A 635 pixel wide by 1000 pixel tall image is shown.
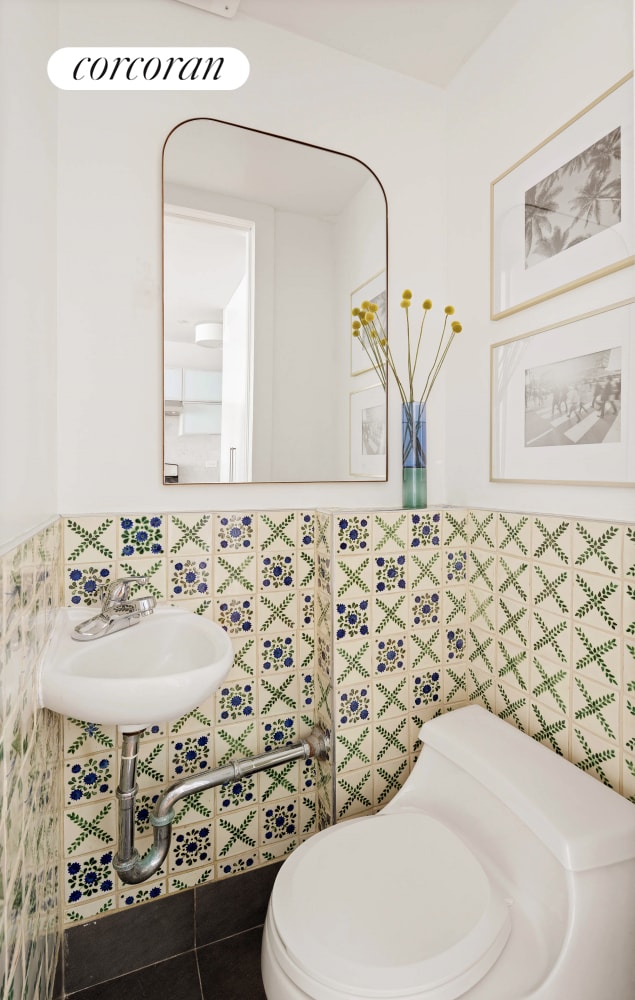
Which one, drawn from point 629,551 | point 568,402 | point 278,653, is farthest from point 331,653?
point 568,402

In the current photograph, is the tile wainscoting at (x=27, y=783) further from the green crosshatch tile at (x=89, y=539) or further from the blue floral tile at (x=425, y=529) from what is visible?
the blue floral tile at (x=425, y=529)

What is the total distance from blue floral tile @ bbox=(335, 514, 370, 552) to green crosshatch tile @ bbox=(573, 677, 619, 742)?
1.92ft

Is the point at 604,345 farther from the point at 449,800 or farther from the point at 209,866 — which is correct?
the point at 209,866

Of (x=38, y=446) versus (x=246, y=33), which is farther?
(x=246, y=33)

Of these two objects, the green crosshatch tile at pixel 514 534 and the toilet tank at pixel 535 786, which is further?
the green crosshatch tile at pixel 514 534

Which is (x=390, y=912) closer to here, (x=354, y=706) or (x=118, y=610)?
(x=354, y=706)

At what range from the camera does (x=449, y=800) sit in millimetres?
1154

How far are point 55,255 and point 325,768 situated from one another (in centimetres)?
149

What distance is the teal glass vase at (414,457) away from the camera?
4.73 ft

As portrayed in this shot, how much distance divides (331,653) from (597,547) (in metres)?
0.69

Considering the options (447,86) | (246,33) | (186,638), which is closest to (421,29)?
(447,86)

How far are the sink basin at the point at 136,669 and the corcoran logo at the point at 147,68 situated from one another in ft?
4.15

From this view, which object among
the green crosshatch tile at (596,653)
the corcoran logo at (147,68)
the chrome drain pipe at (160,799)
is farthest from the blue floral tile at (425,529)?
the corcoran logo at (147,68)

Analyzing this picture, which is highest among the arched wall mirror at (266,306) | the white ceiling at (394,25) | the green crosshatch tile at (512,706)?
the white ceiling at (394,25)
